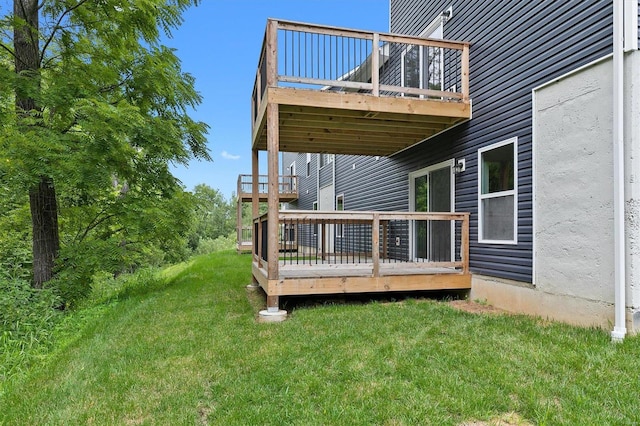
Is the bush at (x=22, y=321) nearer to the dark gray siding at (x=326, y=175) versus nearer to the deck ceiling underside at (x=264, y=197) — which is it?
the dark gray siding at (x=326, y=175)

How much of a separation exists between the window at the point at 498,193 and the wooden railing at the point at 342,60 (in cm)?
118

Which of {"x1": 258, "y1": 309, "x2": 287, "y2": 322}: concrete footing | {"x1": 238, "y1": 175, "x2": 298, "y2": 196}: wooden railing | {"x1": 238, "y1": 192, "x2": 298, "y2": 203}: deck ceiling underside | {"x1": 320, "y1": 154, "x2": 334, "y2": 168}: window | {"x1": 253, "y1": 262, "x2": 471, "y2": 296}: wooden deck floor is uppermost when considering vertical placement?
{"x1": 320, "y1": 154, "x2": 334, "y2": 168}: window

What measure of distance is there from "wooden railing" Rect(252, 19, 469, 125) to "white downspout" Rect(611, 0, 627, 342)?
2.42 metres

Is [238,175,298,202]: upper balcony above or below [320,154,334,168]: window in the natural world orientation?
below

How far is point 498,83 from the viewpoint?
18.3 feet

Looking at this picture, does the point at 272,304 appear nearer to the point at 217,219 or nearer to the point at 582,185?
the point at 582,185

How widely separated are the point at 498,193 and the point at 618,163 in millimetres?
1849

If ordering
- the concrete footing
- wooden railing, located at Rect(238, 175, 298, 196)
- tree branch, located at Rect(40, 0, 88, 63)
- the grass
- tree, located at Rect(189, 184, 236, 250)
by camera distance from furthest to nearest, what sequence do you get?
tree, located at Rect(189, 184, 236, 250), wooden railing, located at Rect(238, 175, 298, 196), tree branch, located at Rect(40, 0, 88, 63), the concrete footing, the grass

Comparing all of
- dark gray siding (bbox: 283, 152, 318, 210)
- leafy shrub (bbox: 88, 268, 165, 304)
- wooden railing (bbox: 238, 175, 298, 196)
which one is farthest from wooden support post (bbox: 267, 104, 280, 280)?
wooden railing (bbox: 238, 175, 298, 196)

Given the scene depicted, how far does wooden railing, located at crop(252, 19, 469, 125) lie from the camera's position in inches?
213

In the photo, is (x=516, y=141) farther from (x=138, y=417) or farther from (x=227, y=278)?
(x=227, y=278)

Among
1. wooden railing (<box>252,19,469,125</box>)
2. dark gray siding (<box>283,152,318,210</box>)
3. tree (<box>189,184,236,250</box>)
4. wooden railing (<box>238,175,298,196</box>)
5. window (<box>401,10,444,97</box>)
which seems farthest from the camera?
tree (<box>189,184,236,250</box>)

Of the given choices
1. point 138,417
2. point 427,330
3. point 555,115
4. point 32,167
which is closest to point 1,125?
point 32,167

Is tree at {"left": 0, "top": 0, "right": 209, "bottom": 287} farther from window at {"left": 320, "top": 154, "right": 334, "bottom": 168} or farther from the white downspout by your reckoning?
window at {"left": 320, "top": 154, "right": 334, "bottom": 168}
